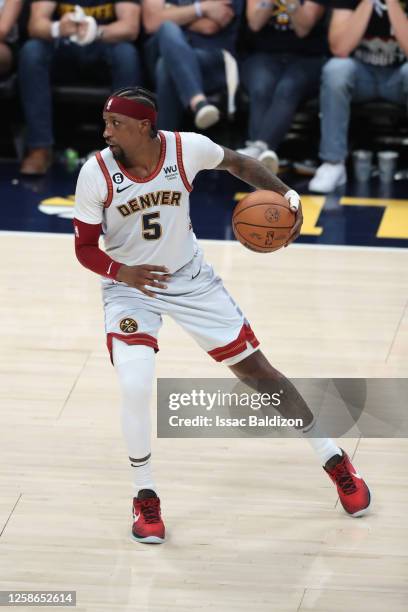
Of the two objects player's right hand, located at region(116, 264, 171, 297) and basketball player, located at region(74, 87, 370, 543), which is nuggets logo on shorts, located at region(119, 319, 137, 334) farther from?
player's right hand, located at region(116, 264, 171, 297)

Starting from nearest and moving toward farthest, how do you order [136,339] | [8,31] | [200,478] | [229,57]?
[136,339]
[200,478]
[229,57]
[8,31]

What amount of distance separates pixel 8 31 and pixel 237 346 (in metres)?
5.75

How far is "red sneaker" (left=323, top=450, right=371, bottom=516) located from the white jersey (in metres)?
1.07

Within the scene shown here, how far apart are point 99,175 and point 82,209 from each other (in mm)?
147

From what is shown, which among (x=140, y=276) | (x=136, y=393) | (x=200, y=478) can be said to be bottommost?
(x=200, y=478)

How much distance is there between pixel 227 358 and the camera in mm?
4828

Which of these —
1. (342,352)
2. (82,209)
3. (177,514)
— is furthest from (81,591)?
(342,352)

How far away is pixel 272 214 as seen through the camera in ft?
16.2

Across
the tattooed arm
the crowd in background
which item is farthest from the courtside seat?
the tattooed arm

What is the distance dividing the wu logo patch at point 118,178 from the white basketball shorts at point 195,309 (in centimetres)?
42

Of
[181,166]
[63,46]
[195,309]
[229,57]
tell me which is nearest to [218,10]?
[229,57]

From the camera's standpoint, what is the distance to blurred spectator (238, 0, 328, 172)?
9297 mm

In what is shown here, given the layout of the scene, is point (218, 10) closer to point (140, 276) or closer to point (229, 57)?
point (229, 57)

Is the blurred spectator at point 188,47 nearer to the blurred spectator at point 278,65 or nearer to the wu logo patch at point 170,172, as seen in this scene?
the blurred spectator at point 278,65
